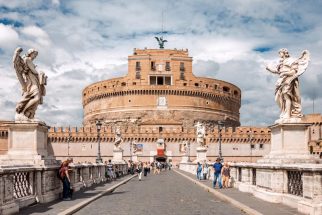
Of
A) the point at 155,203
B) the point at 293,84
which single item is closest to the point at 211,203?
the point at 155,203

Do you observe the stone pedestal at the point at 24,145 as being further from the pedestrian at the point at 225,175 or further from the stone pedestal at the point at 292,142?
the pedestrian at the point at 225,175

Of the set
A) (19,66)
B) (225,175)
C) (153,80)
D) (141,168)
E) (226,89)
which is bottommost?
(141,168)

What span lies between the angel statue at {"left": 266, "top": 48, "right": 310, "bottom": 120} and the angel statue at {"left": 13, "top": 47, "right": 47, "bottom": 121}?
252 inches

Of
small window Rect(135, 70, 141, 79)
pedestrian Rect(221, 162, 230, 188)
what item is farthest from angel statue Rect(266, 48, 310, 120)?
small window Rect(135, 70, 141, 79)

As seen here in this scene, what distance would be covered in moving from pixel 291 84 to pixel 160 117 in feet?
260

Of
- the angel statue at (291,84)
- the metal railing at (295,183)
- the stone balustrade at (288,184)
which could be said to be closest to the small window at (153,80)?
the stone balustrade at (288,184)

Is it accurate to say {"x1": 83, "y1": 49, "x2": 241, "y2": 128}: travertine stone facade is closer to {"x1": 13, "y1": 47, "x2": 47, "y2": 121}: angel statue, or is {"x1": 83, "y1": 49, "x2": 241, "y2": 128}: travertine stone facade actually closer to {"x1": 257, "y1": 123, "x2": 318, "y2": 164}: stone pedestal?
{"x1": 13, "y1": 47, "x2": 47, "y2": 121}: angel statue

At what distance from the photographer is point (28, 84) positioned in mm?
12742

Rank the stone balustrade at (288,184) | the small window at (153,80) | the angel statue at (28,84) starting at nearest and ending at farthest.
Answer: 1. the stone balustrade at (288,184)
2. the angel statue at (28,84)
3. the small window at (153,80)

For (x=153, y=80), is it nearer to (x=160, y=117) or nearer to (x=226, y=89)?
(x=160, y=117)

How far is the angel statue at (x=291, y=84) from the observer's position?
12305mm

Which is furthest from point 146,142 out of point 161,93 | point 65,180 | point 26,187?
point 26,187

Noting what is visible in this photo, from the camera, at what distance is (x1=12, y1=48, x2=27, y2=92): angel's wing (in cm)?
1234

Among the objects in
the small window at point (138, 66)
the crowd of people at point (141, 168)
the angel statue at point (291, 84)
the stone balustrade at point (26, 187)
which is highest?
the small window at point (138, 66)
